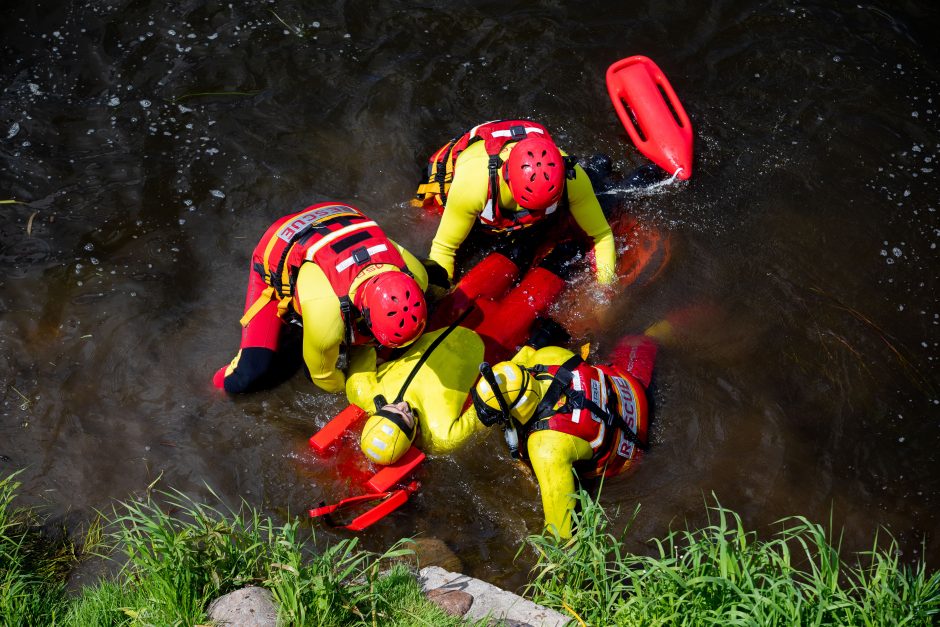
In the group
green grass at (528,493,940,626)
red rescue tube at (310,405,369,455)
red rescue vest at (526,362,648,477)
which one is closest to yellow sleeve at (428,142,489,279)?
red rescue tube at (310,405,369,455)

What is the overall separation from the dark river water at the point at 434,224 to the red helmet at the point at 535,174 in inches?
48.2

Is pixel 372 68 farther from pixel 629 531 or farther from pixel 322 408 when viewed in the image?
pixel 629 531

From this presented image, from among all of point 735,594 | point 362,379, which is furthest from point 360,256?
point 735,594

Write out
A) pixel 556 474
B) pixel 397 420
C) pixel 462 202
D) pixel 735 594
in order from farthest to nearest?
pixel 462 202, pixel 397 420, pixel 556 474, pixel 735 594

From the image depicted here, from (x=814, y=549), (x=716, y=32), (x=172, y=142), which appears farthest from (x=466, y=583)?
(x=716, y=32)

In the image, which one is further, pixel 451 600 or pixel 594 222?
pixel 594 222

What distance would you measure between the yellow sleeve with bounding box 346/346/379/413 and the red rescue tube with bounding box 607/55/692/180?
9.72ft

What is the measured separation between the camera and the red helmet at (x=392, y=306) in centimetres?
418

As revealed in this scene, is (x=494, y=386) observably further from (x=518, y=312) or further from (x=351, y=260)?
(x=518, y=312)

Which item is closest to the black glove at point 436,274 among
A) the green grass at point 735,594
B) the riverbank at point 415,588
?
the riverbank at point 415,588

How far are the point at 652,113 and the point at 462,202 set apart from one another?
2.17 metres

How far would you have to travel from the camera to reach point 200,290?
5.62 meters

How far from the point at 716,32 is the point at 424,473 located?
5.04 meters

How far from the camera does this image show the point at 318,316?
4418 millimetres
